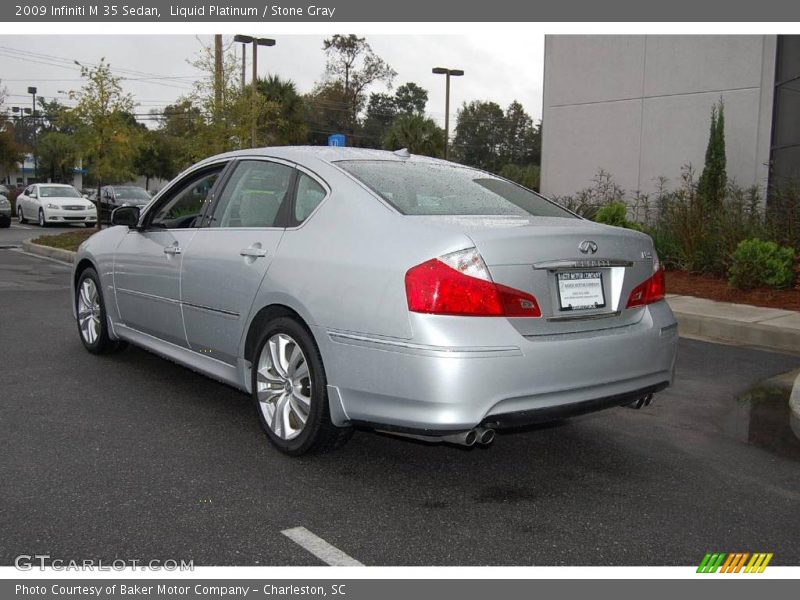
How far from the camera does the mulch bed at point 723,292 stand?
944 cm

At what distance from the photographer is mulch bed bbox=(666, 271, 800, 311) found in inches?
372

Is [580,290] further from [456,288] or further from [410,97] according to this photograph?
[410,97]

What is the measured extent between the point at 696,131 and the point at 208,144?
1137 cm

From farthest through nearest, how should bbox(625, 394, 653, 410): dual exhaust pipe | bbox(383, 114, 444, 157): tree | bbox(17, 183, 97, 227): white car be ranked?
bbox(383, 114, 444, 157): tree
bbox(17, 183, 97, 227): white car
bbox(625, 394, 653, 410): dual exhaust pipe

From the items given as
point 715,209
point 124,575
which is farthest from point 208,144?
point 124,575

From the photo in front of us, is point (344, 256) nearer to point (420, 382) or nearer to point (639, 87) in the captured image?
point (420, 382)

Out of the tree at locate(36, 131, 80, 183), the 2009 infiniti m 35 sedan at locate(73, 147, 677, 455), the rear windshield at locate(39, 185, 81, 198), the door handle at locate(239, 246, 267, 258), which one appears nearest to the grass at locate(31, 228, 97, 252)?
the rear windshield at locate(39, 185, 81, 198)

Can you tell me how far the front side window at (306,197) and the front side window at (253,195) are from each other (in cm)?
13

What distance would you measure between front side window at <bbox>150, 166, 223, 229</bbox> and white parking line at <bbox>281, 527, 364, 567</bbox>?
2.64 meters

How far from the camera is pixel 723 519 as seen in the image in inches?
144

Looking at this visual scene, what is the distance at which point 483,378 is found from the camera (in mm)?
3568

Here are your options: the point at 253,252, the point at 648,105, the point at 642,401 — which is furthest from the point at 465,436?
the point at 648,105

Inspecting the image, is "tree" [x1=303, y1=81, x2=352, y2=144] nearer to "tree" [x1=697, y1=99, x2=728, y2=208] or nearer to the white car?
the white car

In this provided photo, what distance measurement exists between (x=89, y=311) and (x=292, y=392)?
327cm
